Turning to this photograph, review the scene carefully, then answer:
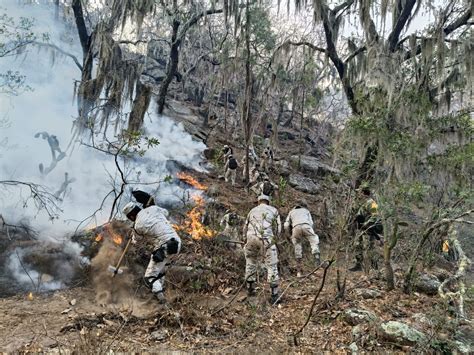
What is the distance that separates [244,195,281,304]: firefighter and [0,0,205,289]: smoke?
2.69m

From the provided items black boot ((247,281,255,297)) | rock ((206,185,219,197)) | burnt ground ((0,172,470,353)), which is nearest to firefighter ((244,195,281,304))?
black boot ((247,281,255,297))

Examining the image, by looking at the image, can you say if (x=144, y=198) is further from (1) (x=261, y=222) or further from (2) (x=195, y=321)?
(2) (x=195, y=321)

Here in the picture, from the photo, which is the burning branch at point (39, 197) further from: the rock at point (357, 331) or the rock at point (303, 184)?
the rock at point (303, 184)

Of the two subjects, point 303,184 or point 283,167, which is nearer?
point 303,184

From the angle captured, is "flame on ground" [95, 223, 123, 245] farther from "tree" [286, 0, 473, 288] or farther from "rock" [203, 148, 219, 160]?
"rock" [203, 148, 219, 160]

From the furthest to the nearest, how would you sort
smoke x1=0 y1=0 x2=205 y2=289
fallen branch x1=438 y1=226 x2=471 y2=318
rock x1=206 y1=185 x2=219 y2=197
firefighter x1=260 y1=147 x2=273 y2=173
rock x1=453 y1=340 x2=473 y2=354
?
firefighter x1=260 y1=147 x2=273 y2=173 → rock x1=206 y1=185 x2=219 y2=197 → smoke x1=0 y1=0 x2=205 y2=289 → fallen branch x1=438 y1=226 x2=471 y2=318 → rock x1=453 y1=340 x2=473 y2=354

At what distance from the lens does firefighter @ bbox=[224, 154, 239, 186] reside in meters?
13.8

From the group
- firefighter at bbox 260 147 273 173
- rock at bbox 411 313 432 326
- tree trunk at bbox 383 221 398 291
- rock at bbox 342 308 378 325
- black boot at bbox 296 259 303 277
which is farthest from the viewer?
firefighter at bbox 260 147 273 173

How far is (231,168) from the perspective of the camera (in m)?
13.8

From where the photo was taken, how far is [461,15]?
9.78 m

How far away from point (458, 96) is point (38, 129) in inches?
458

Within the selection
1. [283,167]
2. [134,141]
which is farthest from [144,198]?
[283,167]

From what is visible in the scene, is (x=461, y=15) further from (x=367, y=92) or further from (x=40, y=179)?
(x=40, y=179)

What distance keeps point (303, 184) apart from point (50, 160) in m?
9.28
